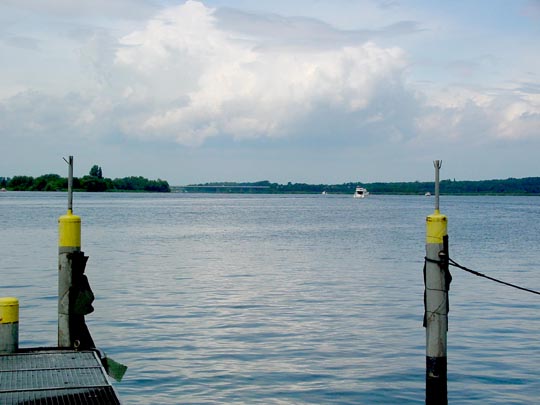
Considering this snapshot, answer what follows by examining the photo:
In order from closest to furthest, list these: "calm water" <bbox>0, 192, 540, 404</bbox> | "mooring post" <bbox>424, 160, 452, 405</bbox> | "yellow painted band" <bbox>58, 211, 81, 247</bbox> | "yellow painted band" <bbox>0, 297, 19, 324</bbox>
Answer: "mooring post" <bbox>424, 160, 452, 405</bbox> → "yellow painted band" <bbox>0, 297, 19, 324</bbox> → "yellow painted band" <bbox>58, 211, 81, 247</bbox> → "calm water" <bbox>0, 192, 540, 404</bbox>

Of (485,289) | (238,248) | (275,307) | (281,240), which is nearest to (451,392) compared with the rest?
(275,307)

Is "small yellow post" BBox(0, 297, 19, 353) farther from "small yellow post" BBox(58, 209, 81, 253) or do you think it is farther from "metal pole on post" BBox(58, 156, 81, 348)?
"small yellow post" BBox(58, 209, 81, 253)

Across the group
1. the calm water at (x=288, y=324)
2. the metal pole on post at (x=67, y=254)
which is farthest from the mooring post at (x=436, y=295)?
the metal pole on post at (x=67, y=254)

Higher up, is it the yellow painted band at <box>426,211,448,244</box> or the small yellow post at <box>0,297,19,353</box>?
the yellow painted band at <box>426,211,448,244</box>

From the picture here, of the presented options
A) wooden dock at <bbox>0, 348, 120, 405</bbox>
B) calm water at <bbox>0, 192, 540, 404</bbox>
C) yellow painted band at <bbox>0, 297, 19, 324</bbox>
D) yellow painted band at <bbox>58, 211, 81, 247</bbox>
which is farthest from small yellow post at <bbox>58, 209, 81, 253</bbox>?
calm water at <bbox>0, 192, 540, 404</bbox>

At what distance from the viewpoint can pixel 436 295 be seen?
10.5 m

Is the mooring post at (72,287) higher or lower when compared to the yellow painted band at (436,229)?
lower

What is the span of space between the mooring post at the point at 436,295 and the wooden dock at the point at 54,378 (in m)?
4.04

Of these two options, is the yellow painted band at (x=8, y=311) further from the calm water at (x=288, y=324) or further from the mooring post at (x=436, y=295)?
the mooring post at (x=436, y=295)

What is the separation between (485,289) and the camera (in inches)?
1139

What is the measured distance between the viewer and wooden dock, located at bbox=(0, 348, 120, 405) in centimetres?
1001

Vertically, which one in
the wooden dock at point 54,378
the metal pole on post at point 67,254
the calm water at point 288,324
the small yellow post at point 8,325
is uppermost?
the metal pole on post at point 67,254

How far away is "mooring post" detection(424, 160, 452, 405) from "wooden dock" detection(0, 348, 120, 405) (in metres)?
4.04

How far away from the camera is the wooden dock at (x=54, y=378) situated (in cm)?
1001
